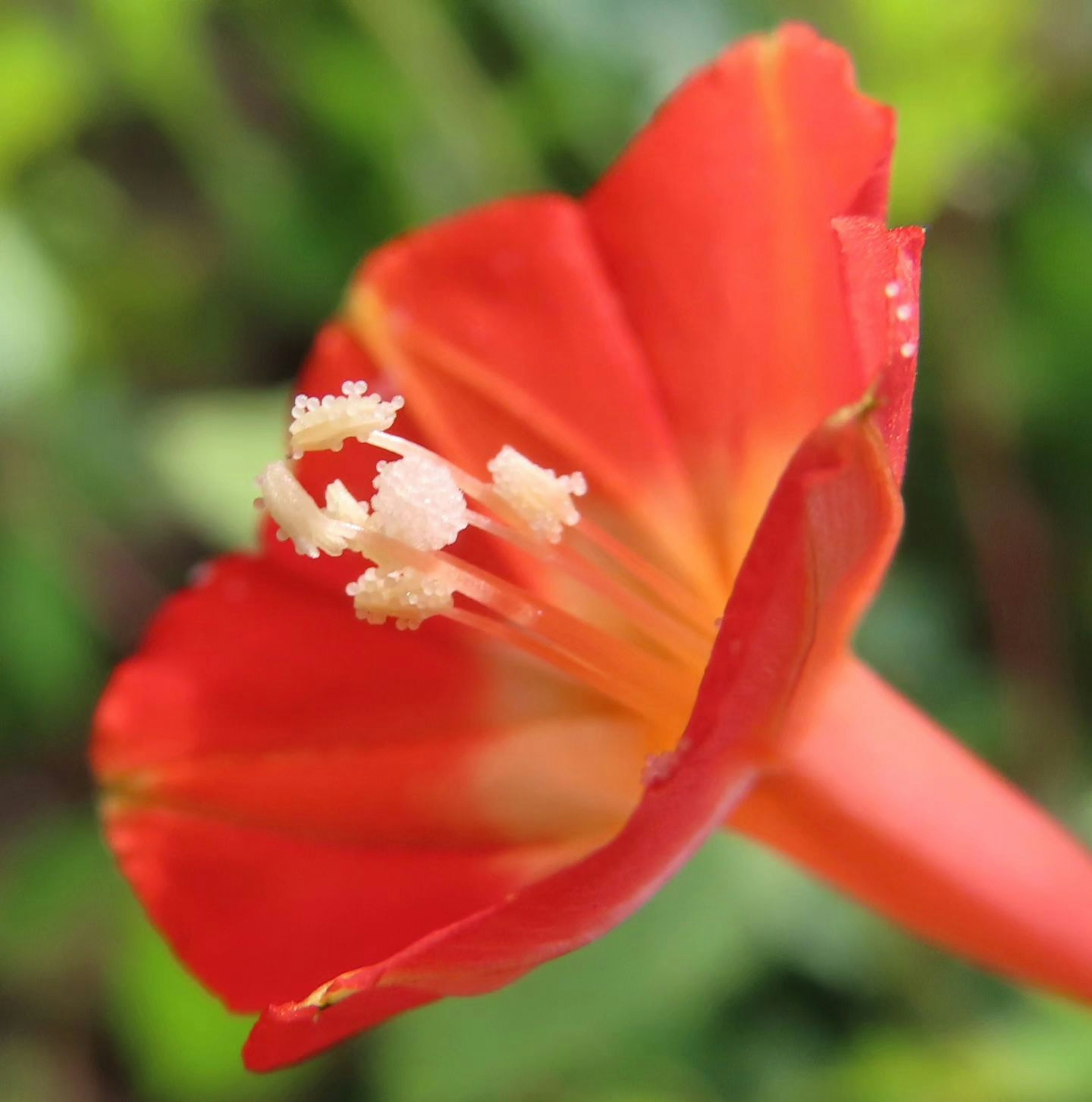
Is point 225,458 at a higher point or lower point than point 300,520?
lower

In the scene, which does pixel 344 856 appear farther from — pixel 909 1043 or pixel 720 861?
pixel 909 1043

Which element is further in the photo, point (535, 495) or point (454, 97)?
point (454, 97)

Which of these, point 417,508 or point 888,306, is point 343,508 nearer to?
point 417,508

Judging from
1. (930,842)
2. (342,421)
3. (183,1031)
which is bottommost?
(183,1031)

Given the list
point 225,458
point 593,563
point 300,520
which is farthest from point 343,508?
point 225,458

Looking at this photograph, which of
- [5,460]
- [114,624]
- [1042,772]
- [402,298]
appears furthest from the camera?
[114,624]

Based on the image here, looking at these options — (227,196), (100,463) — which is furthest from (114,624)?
(227,196)

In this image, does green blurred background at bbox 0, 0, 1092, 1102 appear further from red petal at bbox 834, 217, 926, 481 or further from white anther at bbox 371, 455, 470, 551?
red petal at bbox 834, 217, 926, 481
